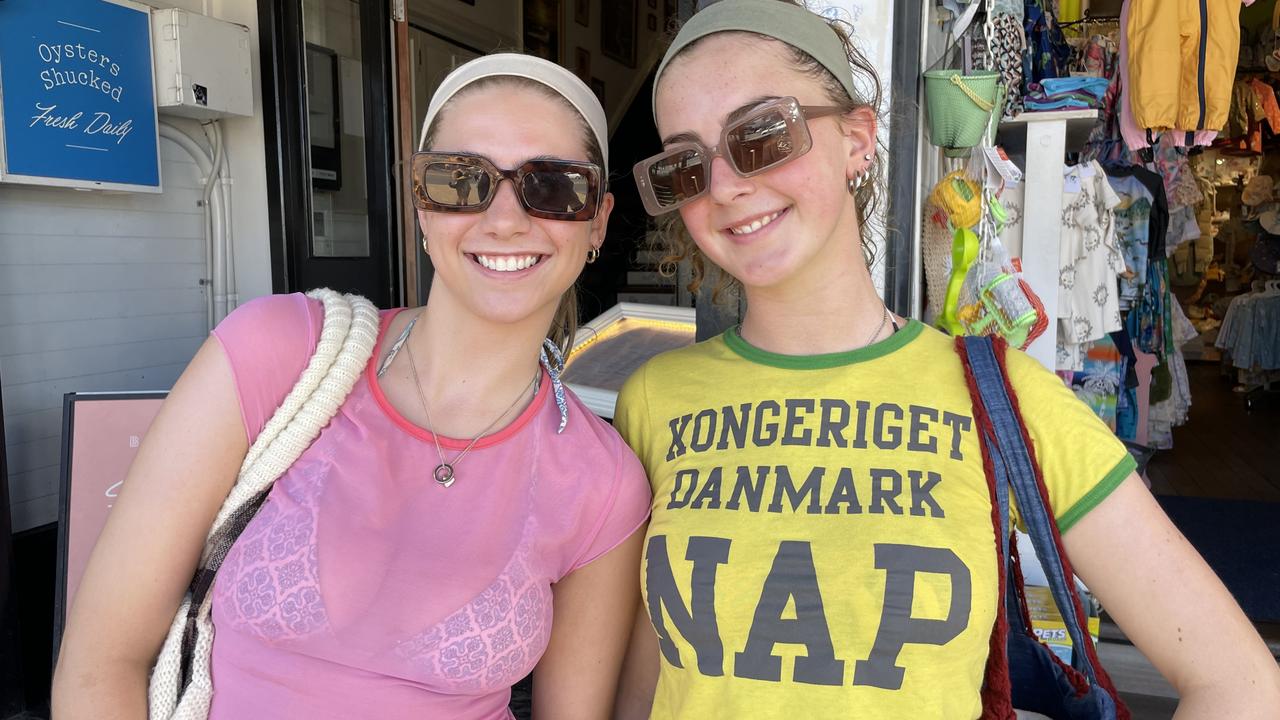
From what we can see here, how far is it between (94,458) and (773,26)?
8.60 feet

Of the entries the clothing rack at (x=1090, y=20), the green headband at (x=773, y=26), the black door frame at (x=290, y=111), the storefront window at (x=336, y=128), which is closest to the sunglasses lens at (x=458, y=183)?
the green headband at (x=773, y=26)

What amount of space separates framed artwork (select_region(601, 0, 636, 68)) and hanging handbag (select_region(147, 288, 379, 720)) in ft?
23.5

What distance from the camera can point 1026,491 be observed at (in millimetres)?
1204

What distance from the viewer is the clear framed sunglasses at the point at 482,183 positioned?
4.47ft

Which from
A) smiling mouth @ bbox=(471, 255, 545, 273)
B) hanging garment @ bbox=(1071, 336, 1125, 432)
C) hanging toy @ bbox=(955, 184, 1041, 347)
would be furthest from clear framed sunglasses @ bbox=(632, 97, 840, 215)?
hanging garment @ bbox=(1071, 336, 1125, 432)

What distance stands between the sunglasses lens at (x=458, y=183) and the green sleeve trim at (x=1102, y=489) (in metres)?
0.96

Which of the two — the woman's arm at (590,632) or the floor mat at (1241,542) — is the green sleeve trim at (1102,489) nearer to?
the woman's arm at (590,632)

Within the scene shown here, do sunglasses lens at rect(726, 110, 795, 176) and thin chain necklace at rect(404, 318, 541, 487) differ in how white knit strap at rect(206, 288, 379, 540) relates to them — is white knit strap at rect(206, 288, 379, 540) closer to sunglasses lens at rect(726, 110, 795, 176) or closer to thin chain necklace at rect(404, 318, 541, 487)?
thin chain necklace at rect(404, 318, 541, 487)

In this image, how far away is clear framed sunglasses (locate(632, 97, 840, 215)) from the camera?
1.29m

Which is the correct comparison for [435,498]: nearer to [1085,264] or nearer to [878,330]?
[878,330]

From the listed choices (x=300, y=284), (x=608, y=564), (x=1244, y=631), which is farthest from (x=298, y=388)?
(x=300, y=284)

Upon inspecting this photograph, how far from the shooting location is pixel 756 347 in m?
1.48

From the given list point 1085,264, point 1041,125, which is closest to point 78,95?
point 1041,125

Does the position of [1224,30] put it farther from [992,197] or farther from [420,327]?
[420,327]
